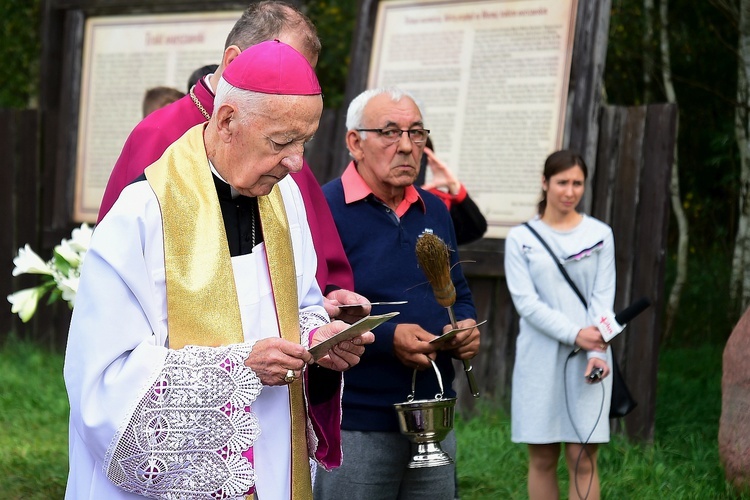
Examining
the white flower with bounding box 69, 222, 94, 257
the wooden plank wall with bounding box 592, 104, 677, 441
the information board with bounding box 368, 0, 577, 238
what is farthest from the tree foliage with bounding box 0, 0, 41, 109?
the white flower with bounding box 69, 222, 94, 257

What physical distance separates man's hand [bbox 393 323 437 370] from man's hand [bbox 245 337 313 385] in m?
1.25

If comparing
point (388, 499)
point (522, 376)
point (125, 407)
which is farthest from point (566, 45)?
point (125, 407)

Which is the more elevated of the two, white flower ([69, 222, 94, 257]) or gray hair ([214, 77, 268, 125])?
gray hair ([214, 77, 268, 125])

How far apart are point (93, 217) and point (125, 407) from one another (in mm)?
6883

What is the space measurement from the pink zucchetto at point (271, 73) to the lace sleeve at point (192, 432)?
62 cm

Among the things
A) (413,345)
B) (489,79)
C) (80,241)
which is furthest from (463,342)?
(489,79)

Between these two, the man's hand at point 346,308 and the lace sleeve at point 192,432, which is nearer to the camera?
the lace sleeve at point 192,432

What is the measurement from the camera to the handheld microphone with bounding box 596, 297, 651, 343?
→ 508 centimetres

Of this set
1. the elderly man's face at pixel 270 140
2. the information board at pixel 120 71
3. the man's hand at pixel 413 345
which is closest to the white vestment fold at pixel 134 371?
the elderly man's face at pixel 270 140

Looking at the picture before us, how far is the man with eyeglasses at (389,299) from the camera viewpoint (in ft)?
13.2

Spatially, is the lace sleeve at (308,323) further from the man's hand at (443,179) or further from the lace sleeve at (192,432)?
the man's hand at (443,179)

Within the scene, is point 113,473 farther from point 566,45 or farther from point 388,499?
point 566,45

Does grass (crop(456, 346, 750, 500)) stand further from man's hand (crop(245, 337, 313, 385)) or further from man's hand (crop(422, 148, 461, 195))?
man's hand (crop(245, 337, 313, 385))

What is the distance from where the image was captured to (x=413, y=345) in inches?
154
